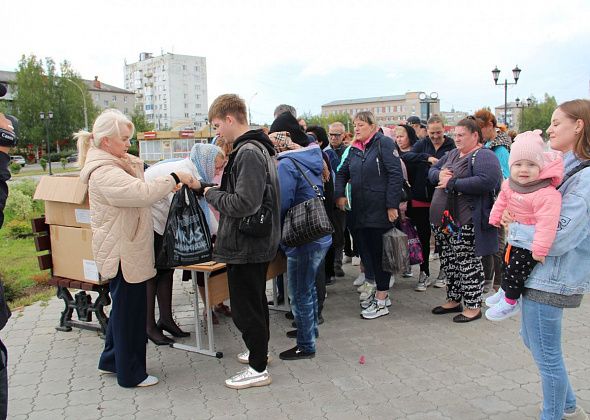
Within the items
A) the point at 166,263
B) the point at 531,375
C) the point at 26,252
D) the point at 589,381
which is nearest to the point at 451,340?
A: the point at 531,375

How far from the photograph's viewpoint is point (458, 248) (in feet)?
15.1

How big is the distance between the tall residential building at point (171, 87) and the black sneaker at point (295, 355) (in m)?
98.3

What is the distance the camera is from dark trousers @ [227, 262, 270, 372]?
3.19m

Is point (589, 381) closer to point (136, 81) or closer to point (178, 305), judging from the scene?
point (178, 305)

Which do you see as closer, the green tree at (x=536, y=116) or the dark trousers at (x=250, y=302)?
the dark trousers at (x=250, y=302)

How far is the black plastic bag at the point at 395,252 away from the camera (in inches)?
179

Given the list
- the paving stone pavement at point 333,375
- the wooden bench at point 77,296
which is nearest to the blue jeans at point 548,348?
the paving stone pavement at point 333,375

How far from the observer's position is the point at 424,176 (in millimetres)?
5637

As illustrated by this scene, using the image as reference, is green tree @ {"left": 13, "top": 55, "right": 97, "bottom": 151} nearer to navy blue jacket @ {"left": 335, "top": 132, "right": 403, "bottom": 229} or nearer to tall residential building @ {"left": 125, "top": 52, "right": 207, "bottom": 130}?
→ tall residential building @ {"left": 125, "top": 52, "right": 207, "bottom": 130}

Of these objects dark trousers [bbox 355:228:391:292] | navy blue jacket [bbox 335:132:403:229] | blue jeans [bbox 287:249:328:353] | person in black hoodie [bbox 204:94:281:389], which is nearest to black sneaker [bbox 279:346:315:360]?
blue jeans [bbox 287:249:328:353]

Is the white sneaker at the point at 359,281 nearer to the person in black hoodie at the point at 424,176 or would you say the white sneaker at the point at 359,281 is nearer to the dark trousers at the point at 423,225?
the person in black hoodie at the point at 424,176

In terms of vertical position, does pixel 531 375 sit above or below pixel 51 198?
below

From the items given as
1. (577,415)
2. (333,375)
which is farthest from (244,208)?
(577,415)

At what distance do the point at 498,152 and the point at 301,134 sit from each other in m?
2.51
